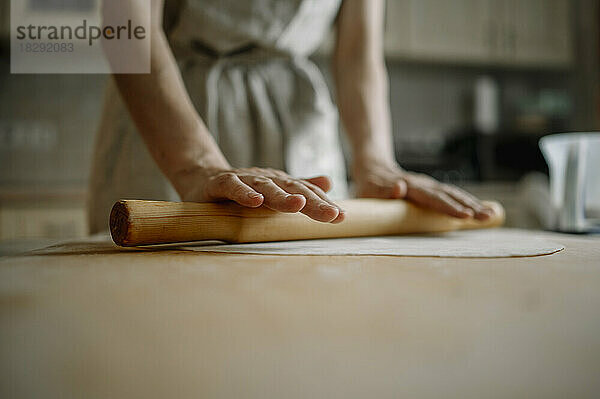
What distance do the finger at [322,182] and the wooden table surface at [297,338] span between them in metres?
0.26

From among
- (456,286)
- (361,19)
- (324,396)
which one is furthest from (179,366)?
(361,19)

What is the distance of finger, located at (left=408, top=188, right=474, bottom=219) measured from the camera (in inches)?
28.9

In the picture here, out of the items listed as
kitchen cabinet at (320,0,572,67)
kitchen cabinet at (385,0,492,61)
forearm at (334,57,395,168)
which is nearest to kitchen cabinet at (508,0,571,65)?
kitchen cabinet at (320,0,572,67)

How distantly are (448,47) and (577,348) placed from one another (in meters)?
2.68

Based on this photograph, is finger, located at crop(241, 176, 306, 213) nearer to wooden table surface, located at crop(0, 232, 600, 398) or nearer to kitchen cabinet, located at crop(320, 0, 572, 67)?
wooden table surface, located at crop(0, 232, 600, 398)

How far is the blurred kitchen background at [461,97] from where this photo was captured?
2486mm

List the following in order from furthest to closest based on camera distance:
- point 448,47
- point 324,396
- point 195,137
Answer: point 448,47 → point 195,137 → point 324,396

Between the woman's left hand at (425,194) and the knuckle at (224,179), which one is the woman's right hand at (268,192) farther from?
the woman's left hand at (425,194)

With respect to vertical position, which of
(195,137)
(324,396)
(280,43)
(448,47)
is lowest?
(324,396)

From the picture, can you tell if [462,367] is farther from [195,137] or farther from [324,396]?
[195,137]

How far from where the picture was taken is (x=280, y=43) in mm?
975

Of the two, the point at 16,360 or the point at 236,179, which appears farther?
the point at 236,179

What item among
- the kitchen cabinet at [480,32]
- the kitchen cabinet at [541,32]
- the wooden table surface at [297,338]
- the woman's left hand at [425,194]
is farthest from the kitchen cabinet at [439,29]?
the wooden table surface at [297,338]

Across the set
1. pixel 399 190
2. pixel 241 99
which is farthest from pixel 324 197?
pixel 241 99
